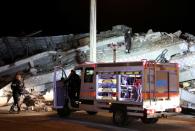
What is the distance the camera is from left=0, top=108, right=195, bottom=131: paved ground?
55.1 feet

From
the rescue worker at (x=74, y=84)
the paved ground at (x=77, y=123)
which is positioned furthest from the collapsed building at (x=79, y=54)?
the rescue worker at (x=74, y=84)

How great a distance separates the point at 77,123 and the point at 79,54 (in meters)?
14.8

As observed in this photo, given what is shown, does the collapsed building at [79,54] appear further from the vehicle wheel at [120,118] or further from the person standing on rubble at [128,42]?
the vehicle wheel at [120,118]

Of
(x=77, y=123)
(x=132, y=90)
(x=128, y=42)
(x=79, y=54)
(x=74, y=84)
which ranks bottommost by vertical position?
(x=77, y=123)

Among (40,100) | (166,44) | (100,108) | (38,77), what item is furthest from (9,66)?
(100,108)

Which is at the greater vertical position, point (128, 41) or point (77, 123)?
point (128, 41)

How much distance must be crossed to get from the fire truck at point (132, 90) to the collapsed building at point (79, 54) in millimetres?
7645

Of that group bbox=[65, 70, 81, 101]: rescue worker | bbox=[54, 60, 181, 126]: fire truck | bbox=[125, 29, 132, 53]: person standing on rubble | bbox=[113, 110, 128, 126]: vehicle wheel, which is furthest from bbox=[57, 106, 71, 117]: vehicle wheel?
bbox=[125, 29, 132, 53]: person standing on rubble

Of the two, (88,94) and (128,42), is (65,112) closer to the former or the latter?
(88,94)

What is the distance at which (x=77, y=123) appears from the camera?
18.4 meters

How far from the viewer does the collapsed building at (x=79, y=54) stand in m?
29.5

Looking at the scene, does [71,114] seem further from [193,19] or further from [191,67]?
[193,19]

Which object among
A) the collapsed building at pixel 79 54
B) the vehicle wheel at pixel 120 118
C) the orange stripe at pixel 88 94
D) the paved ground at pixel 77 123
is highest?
the collapsed building at pixel 79 54

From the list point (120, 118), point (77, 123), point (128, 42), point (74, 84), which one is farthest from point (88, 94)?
point (128, 42)
